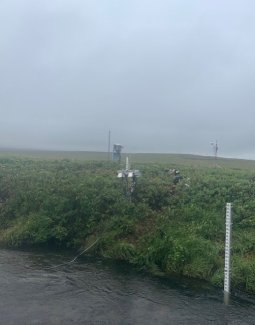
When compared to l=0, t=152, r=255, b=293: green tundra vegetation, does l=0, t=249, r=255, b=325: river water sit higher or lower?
lower

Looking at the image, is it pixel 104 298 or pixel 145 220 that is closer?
pixel 104 298

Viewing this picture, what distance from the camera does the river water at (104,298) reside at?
13.9 metres

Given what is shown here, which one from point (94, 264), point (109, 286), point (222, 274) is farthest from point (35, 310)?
point (222, 274)

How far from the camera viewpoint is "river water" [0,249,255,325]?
13859mm

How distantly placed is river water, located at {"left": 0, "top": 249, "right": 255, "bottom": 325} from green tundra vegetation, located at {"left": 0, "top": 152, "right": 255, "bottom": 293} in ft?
4.22

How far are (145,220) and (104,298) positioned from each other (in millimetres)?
8461

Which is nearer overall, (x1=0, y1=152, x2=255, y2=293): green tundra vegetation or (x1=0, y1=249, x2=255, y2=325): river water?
(x1=0, y1=249, x2=255, y2=325): river water

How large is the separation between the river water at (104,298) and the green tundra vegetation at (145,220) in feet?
4.22

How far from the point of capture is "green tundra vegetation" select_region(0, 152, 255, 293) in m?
19.4

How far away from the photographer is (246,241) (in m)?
20.2

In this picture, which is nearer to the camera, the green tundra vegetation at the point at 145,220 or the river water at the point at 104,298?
the river water at the point at 104,298

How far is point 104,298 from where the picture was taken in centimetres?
1564

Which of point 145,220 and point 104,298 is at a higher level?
point 145,220

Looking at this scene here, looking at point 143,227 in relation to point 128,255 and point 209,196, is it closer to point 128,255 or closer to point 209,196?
point 128,255
